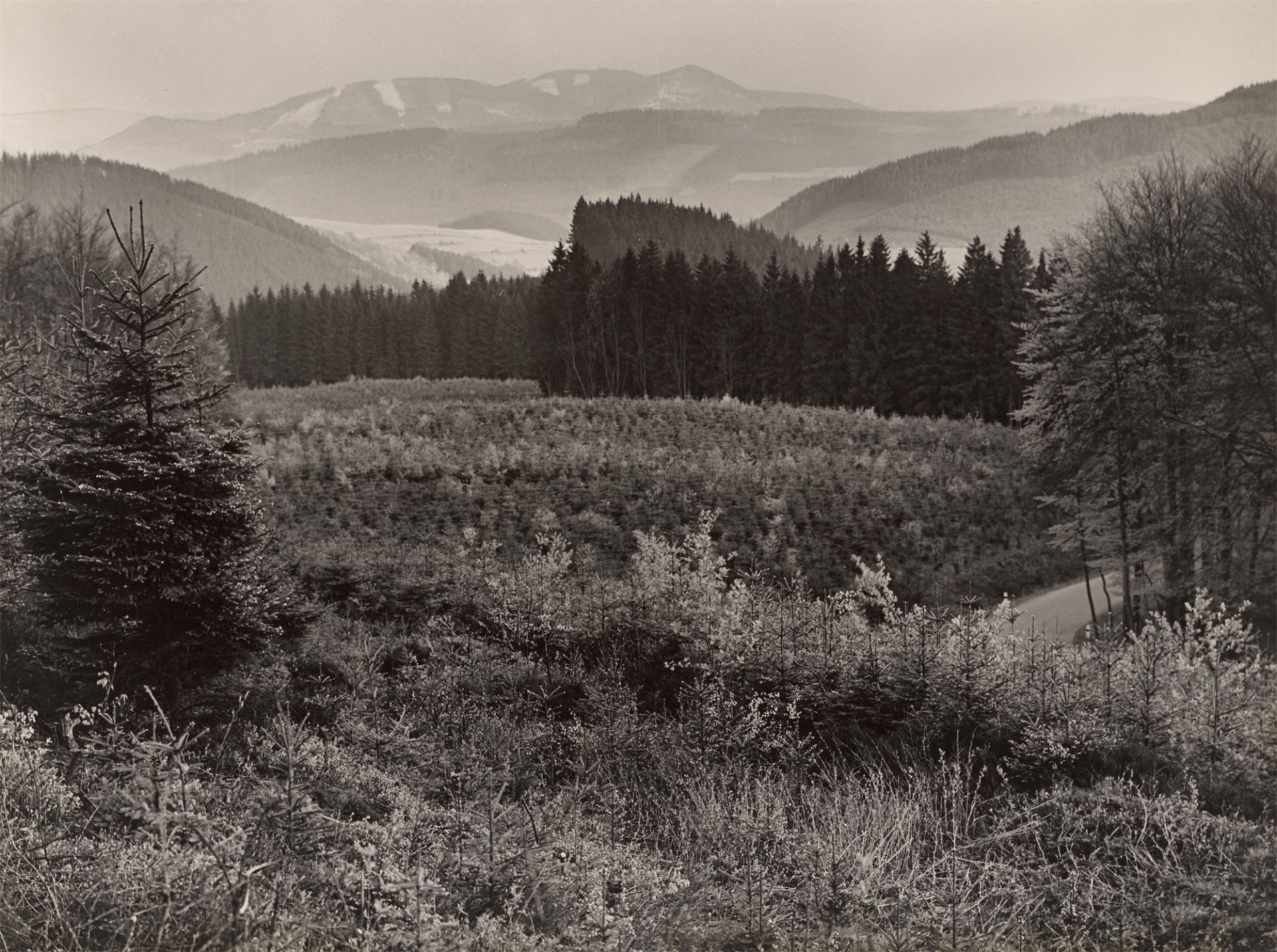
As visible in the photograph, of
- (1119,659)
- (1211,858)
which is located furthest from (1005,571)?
(1211,858)

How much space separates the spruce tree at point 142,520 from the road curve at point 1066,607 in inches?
604

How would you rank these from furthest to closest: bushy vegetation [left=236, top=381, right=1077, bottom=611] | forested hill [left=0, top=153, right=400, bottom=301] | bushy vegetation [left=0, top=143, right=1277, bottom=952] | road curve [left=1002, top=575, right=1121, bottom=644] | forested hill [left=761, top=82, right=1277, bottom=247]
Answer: forested hill [left=0, top=153, right=400, bottom=301] → forested hill [left=761, top=82, right=1277, bottom=247] → bushy vegetation [left=236, top=381, right=1077, bottom=611] → road curve [left=1002, top=575, right=1121, bottom=644] → bushy vegetation [left=0, top=143, right=1277, bottom=952]

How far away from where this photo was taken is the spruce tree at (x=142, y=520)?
25.3 feet

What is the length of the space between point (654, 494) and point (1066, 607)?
36.5 feet

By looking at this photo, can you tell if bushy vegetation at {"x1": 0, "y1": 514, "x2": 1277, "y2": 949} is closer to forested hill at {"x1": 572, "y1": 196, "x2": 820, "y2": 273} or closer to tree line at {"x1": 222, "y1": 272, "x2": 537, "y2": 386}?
forested hill at {"x1": 572, "y1": 196, "x2": 820, "y2": 273}

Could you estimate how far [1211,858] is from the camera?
590 cm

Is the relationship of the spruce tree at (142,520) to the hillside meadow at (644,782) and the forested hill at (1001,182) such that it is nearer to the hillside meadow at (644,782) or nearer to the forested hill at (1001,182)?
the hillside meadow at (644,782)

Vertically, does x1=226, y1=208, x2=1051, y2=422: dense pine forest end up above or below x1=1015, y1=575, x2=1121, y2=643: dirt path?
above

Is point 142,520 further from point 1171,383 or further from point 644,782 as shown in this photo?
point 1171,383

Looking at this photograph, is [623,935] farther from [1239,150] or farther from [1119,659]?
[1239,150]

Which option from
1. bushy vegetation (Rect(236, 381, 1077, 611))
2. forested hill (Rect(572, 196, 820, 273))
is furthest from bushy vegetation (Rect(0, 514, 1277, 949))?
forested hill (Rect(572, 196, 820, 273))

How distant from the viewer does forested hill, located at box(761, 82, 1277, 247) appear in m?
22.2

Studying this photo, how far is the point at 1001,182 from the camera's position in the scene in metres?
75.6

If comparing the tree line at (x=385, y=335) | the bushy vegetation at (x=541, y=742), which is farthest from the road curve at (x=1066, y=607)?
the tree line at (x=385, y=335)
